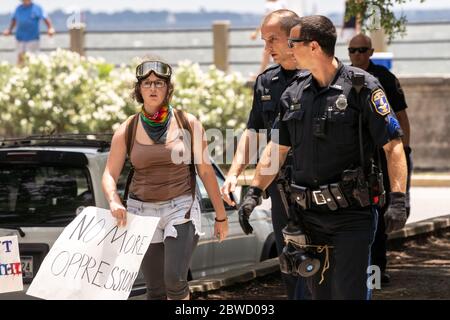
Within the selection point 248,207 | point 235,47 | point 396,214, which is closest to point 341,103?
point 396,214

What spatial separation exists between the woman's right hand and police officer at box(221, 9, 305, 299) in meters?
0.81

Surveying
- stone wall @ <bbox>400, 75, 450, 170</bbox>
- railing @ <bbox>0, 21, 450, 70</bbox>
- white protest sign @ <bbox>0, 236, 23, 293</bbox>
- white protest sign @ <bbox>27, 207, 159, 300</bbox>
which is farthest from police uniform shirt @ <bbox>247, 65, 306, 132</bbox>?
railing @ <bbox>0, 21, 450, 70</bbox>

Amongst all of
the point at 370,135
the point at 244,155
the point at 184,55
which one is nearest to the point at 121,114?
the point at 184,55

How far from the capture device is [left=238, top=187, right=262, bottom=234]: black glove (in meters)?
6.90

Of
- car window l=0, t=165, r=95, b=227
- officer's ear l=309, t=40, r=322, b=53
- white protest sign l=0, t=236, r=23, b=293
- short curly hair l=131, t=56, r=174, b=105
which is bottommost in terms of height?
white protest sign l=0, t=236, r=23, b=293

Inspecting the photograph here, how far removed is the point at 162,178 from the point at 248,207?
782 millimetres

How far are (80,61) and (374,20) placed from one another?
9448mm

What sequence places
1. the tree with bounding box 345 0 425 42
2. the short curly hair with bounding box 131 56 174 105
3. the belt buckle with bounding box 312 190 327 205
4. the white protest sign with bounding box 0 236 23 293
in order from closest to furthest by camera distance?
the belt buckle with bounding box 312 190 327 205
the short curly hair with bounding box 131 56 174 105
the white protest sign with bounding box 0 236 23 293
the tree with bounding box 345 0 425 42

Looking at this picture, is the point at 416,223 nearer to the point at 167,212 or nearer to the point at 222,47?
the point at 167,212

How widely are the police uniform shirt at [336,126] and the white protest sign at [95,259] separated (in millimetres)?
1193

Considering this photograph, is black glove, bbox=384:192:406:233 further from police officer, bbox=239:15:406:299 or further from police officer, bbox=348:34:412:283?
police officer, bbox=348:34:412:283

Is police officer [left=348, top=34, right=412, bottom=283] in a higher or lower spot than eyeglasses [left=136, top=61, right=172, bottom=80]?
lower

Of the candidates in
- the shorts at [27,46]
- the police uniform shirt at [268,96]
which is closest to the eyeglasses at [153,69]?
the police uniform shirt at [268,96]

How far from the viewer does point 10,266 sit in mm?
7922
